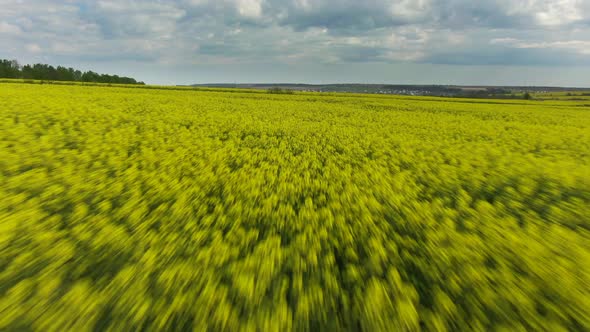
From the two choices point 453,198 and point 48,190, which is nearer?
point 48,190

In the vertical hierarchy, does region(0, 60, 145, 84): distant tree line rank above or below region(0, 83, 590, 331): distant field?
above

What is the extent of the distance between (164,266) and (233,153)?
14.4ft

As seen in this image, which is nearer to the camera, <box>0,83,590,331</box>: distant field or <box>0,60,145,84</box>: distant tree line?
<box>0,83,590,331</box>: distant field

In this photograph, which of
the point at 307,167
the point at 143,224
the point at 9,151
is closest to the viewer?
the point at 143,224

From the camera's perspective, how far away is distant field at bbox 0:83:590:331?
191 centimetres

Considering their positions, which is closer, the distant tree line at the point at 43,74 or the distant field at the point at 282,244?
the distant field at the point at 282,244

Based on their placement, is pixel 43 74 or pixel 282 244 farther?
pixel 43 74

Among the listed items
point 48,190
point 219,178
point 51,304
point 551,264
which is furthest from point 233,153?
point 551,264

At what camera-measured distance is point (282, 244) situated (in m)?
2.87

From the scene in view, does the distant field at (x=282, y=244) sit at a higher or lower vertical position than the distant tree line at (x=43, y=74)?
lower

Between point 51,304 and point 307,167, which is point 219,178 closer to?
point 307,167

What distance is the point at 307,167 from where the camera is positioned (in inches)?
231

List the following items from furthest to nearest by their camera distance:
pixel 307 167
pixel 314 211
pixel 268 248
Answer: pixel 307 167, pixel 314 211, pixel 268 248

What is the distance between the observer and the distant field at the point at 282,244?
6.26ft
